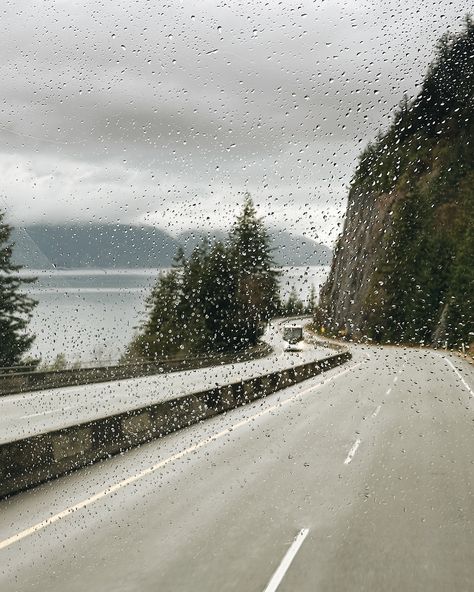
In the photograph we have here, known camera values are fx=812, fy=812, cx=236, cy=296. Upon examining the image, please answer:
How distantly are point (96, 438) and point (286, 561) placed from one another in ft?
23.6

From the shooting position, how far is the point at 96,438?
43.5 ft

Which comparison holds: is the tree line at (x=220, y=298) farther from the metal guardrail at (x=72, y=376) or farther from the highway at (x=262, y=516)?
the metal guardrail at (x=72, y=376)

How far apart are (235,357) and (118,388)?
2342 cm

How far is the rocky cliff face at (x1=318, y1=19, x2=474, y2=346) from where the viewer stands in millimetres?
4543

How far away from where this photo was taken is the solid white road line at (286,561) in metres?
5.85

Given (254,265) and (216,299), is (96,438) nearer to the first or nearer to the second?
(216,299)

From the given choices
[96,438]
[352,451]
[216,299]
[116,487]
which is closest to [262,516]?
[116,487]

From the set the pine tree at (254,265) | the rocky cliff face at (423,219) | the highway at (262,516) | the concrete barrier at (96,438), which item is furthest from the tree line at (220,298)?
the concrete barrier at (96,438)

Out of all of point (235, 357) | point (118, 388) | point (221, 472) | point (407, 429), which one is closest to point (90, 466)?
point (221, 472)

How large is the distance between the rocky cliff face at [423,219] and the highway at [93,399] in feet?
31.0

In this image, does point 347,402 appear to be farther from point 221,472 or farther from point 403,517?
point 403,517

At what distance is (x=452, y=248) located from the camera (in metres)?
4.70

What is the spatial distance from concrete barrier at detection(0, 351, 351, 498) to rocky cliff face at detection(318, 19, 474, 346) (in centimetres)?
403

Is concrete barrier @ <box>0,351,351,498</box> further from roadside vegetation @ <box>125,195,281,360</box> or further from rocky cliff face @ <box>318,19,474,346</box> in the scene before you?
rocky cliff face @ <box>318,19,474,346</box>
